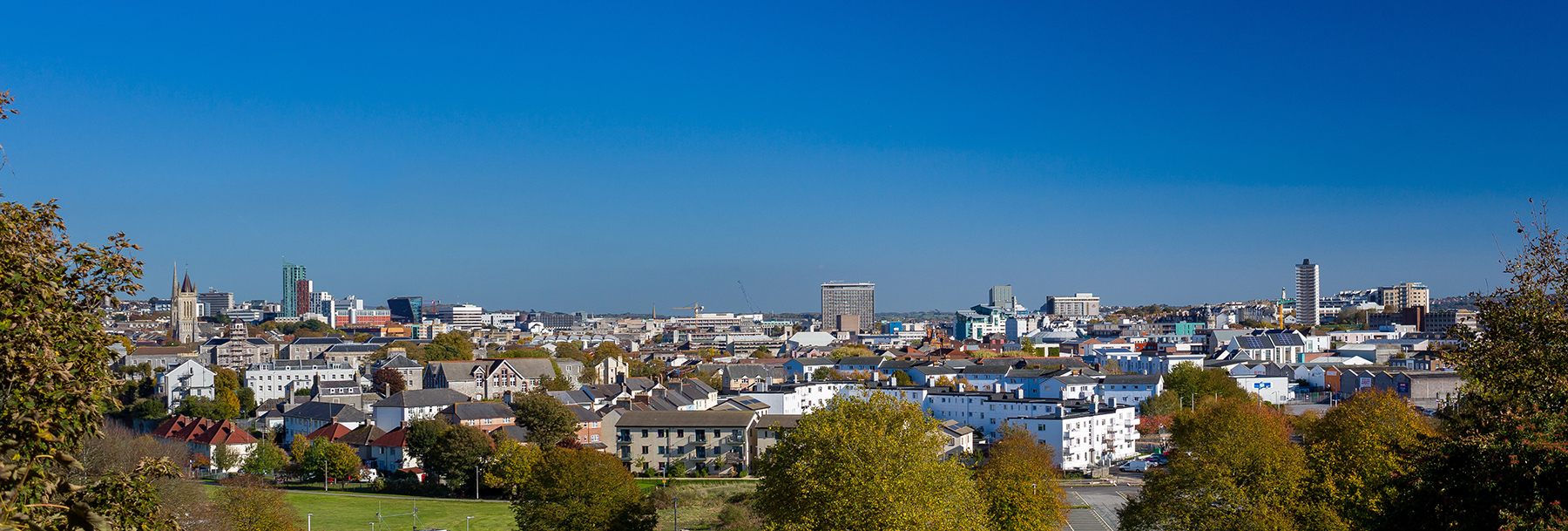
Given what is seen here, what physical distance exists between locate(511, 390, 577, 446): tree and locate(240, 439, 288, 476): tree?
7889mm

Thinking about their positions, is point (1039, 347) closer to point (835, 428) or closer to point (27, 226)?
point (835, 428)

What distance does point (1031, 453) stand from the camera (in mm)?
31062

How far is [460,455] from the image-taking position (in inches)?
1248

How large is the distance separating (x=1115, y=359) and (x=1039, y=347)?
1393 cm

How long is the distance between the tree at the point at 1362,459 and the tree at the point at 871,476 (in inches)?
206

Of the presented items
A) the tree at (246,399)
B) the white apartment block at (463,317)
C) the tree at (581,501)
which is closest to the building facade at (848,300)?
the white apartment block at (463,317)

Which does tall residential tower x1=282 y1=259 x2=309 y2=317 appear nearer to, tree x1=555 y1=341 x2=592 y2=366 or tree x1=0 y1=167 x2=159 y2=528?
tree x1=555 y1=341 x2=592 y2=366

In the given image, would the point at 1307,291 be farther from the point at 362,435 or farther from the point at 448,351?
the point at 362,435

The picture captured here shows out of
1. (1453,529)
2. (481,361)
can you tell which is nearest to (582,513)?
(1453,529)

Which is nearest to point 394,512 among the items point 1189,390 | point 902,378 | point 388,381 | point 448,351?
point 388,381

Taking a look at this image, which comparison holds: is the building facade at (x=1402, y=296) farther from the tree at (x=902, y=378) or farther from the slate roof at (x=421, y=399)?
the slate roof at (x=421, y=399)

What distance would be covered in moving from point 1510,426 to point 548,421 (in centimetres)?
3093

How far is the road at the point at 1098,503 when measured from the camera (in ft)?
85.5

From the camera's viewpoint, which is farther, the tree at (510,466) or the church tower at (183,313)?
the church tower at (183,313)
